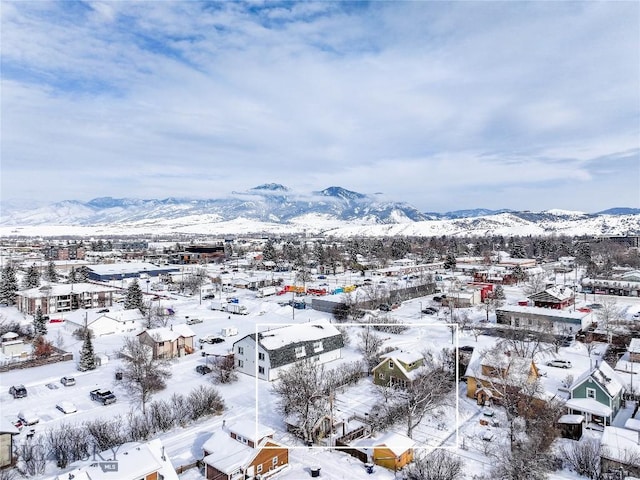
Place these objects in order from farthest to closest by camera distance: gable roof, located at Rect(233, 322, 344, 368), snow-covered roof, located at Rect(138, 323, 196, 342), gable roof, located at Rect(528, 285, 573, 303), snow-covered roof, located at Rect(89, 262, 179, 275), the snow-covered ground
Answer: snow-covered roof, located at Rect(89, 262, 179, 275)
gable roof, located at Rect(528, 285, 573, 303)
snow-covered roof, located at Rect(138, 323, 196, 342)
gable roof, located at Rect(233, 322, 344, 368)
the snow-covered ground

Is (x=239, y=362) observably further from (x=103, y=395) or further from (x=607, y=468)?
(x=607, y=468)

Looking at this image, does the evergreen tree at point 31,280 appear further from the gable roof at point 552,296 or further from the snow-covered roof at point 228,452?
the gable roof at point 552,296

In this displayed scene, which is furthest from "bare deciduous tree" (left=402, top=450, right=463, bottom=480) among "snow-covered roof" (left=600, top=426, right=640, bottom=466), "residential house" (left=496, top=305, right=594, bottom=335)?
"residential house" (left=496, top=305, right=594, bottom=335)

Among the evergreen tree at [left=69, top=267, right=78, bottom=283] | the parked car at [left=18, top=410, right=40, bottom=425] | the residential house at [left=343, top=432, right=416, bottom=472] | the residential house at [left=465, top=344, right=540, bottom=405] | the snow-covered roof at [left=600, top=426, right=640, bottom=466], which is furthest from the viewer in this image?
the evergreen tree at [left=69, top=267, right=78, bottom=283]

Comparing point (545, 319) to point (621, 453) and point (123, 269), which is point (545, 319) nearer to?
point (621, 453)

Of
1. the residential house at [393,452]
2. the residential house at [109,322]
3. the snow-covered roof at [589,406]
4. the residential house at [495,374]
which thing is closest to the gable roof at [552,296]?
the residential house at [495,374]

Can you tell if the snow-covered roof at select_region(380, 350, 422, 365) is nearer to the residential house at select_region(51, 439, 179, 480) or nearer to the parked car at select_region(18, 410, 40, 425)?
the residential house at select_region(51, 439, 179, 480)
